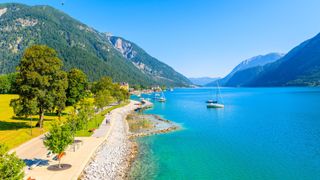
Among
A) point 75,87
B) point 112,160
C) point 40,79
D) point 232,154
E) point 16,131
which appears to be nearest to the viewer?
point 112,160

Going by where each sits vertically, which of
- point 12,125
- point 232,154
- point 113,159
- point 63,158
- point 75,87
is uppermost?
point 75,87

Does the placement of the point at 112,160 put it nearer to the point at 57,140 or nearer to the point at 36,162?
the point at 57,140

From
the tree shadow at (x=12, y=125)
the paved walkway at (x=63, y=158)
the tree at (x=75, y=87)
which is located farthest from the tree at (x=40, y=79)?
the tree at (x=75, y=87)

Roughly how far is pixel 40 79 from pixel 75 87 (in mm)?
31421

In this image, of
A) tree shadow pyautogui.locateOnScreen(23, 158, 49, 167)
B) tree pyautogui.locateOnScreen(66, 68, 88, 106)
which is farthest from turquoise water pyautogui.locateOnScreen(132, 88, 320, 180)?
tree pyautogui.locateOnScreen(66, 68, 88, 106)

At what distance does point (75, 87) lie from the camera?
8694 centimetres

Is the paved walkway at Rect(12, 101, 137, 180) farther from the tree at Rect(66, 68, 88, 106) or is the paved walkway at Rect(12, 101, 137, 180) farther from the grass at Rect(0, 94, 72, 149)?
the tree at Rect(66, 68, 88, 106)

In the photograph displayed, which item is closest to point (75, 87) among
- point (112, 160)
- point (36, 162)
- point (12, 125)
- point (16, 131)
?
point (12, 125)

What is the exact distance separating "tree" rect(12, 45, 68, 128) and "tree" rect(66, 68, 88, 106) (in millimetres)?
24293

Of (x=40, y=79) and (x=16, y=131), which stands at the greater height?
(x=40, y=79)

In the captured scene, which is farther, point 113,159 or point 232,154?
point 232,154

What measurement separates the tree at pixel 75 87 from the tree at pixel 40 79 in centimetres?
2429

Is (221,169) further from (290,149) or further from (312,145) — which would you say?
(312,145)

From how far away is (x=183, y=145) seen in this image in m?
55.9
